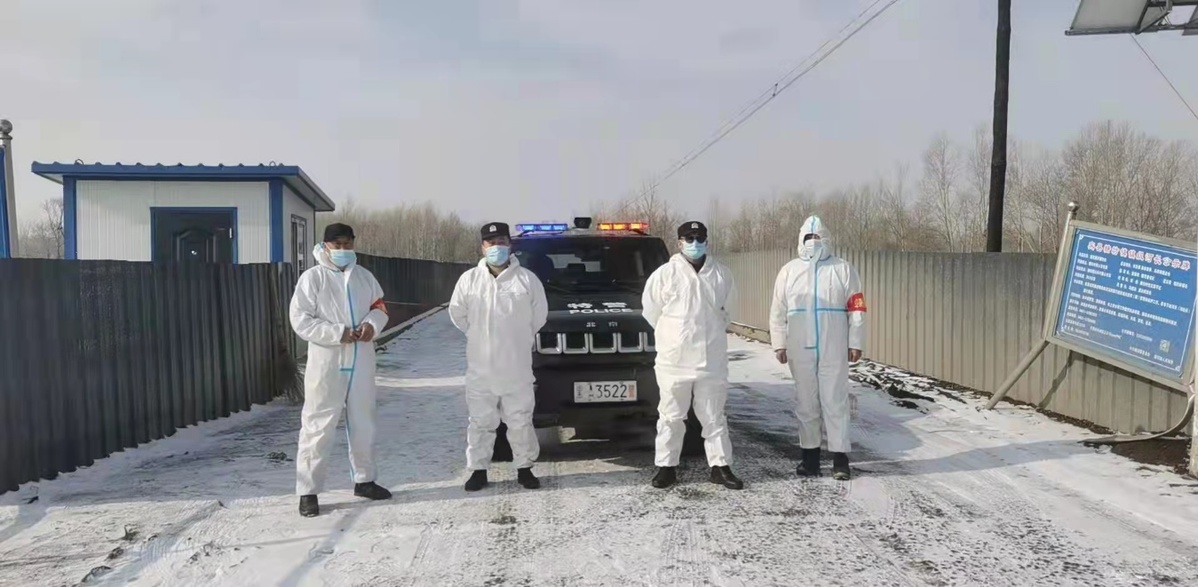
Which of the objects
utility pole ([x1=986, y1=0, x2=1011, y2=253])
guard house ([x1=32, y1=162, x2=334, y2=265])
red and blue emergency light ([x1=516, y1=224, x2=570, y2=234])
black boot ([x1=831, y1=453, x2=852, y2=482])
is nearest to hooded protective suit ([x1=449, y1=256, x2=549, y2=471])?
red and blue emergency light ([x1=516, y1=224, x2=570, y2=234])

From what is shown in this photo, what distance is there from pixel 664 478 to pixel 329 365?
2.41 meters

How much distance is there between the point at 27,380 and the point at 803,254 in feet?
18.1

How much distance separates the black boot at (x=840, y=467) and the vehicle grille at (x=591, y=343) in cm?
159

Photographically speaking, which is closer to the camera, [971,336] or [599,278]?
[599,278]

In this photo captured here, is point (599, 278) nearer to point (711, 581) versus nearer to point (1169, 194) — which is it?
point (711, 581)

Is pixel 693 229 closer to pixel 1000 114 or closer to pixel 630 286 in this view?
pixel 630 286

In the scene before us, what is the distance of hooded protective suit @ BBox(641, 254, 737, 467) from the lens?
5.65m

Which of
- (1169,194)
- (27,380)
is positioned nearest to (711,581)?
(27,380)

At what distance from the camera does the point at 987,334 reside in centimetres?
937

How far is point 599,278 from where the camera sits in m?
7.47

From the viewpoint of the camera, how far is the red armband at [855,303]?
5.96 meters

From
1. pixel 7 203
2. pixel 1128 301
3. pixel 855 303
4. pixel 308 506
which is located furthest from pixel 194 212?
pixel 1128 301

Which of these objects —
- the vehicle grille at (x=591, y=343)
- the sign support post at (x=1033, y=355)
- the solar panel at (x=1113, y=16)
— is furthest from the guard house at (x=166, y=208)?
the solar panel at (x=1113, y=16)

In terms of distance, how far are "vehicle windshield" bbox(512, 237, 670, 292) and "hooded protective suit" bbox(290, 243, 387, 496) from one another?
2094 mm
